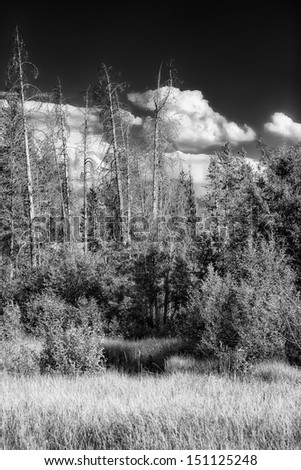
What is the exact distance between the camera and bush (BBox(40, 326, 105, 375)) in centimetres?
898

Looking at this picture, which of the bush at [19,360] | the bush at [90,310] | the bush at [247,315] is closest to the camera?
the bush at [19,360]

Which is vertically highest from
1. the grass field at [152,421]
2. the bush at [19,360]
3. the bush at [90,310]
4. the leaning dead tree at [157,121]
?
the leaning dead tree at [157,121]

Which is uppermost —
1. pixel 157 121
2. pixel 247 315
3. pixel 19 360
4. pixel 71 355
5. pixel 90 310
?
pixel 157 121

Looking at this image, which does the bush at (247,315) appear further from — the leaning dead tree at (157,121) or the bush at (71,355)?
the leaning dead tree at (157,121)

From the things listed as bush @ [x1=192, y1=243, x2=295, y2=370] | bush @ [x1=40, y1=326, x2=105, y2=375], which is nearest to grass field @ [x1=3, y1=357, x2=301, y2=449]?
bush @ [x1=40, y1=326, x2=105, y2=375]

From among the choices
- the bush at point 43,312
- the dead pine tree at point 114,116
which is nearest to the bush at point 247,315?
the bush at point 43,312

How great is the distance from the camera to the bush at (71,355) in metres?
8.98

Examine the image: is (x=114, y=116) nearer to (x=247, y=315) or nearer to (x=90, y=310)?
(x=90, y=310)

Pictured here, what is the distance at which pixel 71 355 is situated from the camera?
9.16 metres

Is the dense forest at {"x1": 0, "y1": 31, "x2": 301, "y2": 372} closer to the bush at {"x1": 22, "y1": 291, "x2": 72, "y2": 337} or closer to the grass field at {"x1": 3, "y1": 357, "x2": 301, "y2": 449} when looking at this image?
the bush at {"x1": 22, "y1": 291, "x2": 72, "y2": 337}

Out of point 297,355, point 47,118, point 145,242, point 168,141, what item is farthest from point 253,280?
point 47,118

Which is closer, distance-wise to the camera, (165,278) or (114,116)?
(165,278)

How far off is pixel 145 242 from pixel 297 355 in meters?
6.94

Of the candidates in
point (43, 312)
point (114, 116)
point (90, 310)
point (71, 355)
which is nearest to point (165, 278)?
point (90, 310)
